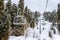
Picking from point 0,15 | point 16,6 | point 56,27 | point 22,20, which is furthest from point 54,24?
point 0,15

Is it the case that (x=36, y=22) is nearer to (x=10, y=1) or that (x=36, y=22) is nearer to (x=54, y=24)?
(x=54, y=24)

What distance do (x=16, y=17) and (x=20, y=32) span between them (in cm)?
184

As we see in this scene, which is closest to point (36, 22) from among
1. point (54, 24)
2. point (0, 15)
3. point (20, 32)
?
point (54, 24)

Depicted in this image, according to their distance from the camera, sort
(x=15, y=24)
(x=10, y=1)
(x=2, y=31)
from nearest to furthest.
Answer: (x=2, y=31) → (x=15, y=24) → (x=10, y=1)

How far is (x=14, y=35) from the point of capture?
1545 centimetres

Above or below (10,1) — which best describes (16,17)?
below

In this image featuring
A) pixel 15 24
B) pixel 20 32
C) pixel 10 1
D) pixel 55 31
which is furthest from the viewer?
pixel 55 31

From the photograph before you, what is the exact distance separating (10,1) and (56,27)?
5049 mm

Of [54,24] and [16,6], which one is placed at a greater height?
[16,6]

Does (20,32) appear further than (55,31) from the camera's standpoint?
No

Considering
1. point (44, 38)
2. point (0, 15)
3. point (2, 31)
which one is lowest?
point (44, 38)

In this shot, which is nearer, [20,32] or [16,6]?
[20,32]

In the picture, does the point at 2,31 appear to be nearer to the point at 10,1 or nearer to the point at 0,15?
the point at 0,15

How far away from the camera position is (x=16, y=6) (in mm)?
18344
